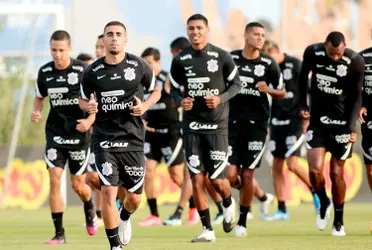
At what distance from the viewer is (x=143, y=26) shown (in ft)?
92.7

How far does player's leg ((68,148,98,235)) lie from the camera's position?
50.5ft

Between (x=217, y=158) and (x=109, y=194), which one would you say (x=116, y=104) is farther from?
(x=217, y=158)

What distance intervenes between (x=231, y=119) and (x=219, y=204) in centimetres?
239

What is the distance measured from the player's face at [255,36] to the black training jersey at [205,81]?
106 cm

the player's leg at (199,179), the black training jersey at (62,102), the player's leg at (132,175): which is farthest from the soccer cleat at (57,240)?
the player's leg at (132,175)

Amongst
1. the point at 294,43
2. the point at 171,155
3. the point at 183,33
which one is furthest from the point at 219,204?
the point at 183,33

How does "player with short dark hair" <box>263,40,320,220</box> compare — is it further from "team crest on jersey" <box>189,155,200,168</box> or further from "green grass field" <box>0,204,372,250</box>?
"team crest on jersey" <box>189,155,200,168</box>

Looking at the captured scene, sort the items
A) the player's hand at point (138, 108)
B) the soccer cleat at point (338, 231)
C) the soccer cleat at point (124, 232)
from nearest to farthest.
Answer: the player's hand at point (138, 108)
the soccer cleat at point (124, 232)
the soccer cleat at point (338, 231)

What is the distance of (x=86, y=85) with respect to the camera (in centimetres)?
1291

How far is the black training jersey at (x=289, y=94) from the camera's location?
62.5 feet

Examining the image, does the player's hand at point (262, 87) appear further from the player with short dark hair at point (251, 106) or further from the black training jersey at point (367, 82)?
the black training jersey at point (367, 82)

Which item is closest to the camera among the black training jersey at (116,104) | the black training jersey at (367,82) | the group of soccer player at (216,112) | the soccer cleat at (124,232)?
the black training jersey at (116,104)

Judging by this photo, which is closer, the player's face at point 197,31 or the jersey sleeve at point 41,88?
the player's face at point 197,31

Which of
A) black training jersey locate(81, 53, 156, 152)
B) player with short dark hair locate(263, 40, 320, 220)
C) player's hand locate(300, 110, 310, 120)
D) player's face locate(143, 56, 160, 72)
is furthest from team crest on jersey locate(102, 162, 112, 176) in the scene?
player with short dark hair locate(263, 40, 320, 220)
